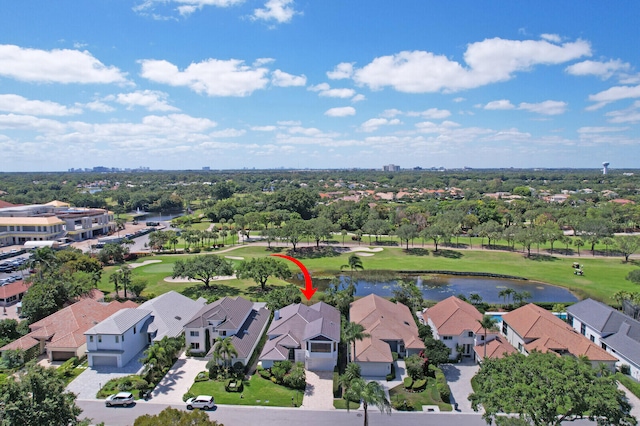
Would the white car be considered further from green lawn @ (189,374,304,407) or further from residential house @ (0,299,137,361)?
residential house @ (0,299,137,361)

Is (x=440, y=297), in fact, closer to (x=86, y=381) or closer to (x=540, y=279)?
(x=540, y=279)

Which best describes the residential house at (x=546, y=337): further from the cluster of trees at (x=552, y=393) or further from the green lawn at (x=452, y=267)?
the green lawn at (x=452, y=267)

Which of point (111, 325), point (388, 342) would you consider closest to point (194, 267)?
point (111, 325)

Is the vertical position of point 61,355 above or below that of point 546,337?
below

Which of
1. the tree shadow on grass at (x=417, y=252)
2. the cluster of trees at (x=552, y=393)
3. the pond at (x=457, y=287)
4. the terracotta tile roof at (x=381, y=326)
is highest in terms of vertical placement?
the cluster of trees at (x=552, y=393)

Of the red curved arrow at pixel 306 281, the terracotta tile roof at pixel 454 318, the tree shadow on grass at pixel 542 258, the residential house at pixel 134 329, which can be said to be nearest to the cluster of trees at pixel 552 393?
the terracotta tile roof at pixel 454 318

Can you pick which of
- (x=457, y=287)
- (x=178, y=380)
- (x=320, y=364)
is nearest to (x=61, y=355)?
(x=178, y=380)

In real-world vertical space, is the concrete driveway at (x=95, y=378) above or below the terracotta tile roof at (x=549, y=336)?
below

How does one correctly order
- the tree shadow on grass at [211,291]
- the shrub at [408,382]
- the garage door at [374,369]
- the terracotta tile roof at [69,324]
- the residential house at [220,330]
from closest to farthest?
the shrub at [408,382] → the garage door at [374,369] → the residential house at [220,330] → the terracotta tile roof at [69,324] → the tree shadow on grass at [211,291]

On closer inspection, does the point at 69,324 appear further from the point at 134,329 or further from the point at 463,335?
the point at 463,335
